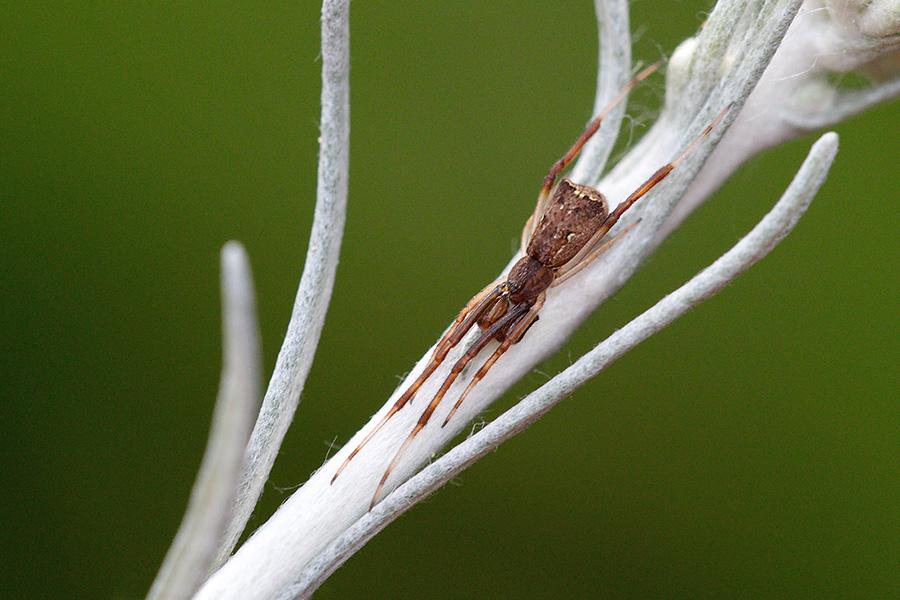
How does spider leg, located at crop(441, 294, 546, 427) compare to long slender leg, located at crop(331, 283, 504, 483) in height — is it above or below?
below

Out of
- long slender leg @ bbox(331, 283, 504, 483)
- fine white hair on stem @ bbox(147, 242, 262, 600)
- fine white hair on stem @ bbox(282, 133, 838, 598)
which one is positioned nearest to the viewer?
fine white hair on stem @ bbox(147, 242, 262, 600)

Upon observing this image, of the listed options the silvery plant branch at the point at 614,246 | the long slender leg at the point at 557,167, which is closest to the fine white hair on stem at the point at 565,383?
the silvery plant branch at the point at 614,246

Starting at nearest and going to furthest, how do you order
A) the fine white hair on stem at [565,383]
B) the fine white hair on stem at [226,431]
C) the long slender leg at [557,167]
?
the fine white hair on stem at [226,431] → the fine white hair on stem at [565,383] → the long slender leg at [557,167]

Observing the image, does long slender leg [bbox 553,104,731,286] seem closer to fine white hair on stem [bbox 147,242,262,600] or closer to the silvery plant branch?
the silvery plant branch

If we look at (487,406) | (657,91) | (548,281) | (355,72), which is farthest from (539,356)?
(355,72)

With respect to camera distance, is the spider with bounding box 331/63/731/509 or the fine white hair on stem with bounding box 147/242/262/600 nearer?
the fine white hair on stem with bounding box 147/242/262/600

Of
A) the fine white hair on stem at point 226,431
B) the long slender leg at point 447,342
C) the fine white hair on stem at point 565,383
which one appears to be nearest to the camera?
the fine white hair on stem at point 226,431

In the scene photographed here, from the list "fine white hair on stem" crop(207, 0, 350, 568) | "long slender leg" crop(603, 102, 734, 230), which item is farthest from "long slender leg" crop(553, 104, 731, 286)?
"fine white hair on stem" crop(207, 0, 350, 568)

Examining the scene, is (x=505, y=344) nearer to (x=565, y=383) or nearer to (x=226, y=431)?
(x=565, y=383)

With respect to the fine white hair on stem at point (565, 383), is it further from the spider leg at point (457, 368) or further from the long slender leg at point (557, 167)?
the long slender leg at point (557, 167)
